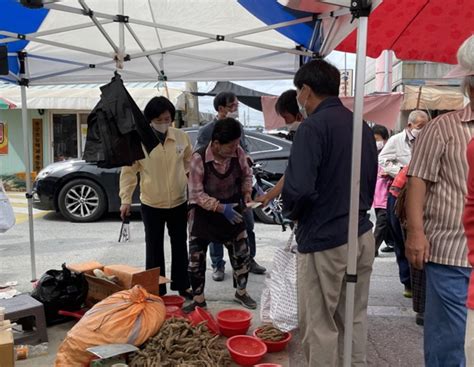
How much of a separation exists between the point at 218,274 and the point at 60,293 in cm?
192

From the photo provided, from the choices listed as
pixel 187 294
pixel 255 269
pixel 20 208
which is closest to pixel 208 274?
pixel 255 269

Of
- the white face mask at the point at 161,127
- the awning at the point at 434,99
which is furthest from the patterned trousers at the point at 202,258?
the awning at the point at 434,99

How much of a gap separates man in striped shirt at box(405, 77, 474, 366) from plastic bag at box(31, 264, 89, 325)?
105 inches

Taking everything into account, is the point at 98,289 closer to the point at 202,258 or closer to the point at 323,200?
the point at 202,258

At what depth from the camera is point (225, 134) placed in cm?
376

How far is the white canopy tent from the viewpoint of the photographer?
12.7 feet

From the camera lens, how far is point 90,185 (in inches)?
331

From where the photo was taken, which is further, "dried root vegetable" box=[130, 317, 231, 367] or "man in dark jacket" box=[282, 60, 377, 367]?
"dried root vegetable" box=[130, 317, 231, 367]

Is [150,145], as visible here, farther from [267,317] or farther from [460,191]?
[460,191]

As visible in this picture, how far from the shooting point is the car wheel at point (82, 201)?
8.42 m

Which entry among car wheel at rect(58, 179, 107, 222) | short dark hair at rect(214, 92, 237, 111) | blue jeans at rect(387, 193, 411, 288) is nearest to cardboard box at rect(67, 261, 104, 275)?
short dark hair at rect(214, 92, 237, 111)

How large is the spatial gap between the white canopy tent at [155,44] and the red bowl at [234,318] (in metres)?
2.23

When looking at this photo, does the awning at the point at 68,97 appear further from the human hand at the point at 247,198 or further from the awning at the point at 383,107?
the human hand at the point at 247,198

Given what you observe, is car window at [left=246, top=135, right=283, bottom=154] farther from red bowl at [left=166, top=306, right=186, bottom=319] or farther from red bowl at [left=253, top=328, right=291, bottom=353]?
red bowl at [left=253, top=328, right=291, bottom=353]
